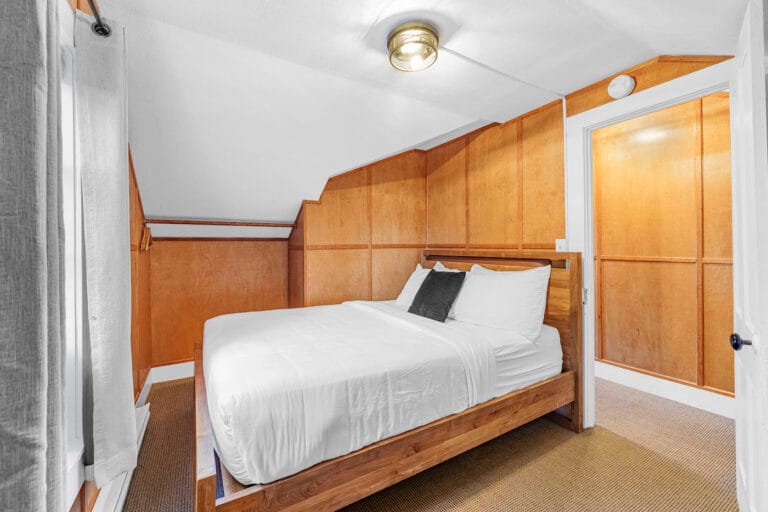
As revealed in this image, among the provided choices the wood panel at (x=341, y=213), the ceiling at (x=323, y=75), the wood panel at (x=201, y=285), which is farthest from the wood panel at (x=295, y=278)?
the ceiling at (x=323, y=75)

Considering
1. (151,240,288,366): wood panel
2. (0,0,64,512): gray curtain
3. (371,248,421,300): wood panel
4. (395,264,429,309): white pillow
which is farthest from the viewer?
(371,248,421,300): wood panel

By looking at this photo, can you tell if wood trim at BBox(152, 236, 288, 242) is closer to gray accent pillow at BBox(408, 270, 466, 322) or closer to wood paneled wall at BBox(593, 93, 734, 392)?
gray accent pillow at BBox(408, 270, 466, 322)

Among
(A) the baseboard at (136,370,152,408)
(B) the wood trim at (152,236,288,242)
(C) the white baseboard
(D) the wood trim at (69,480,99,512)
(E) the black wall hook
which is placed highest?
(E) the black wall hook

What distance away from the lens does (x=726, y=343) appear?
251 cm

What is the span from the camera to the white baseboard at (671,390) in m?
2.48

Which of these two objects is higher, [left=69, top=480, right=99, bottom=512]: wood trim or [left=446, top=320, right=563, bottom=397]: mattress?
[left=446, top=320, right=563, bottom=397]: mattress

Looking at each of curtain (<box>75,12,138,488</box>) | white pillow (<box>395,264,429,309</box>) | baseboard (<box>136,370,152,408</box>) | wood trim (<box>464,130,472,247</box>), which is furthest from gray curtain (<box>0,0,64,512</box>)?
wood trim (<box>464,130,472,247</box>)

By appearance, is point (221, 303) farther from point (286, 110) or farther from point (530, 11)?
point (530, 11)

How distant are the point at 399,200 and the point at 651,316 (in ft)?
8.44

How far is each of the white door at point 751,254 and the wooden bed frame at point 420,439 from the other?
0.85 meters

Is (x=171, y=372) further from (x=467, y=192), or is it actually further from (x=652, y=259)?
(x=652, y=259)

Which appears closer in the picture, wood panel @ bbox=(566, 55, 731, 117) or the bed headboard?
wood panel @ bbox=(566, 55, 731, 117)

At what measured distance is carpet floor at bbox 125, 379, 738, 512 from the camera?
168 centimetres

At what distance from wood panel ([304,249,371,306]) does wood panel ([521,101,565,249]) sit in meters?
1.63
